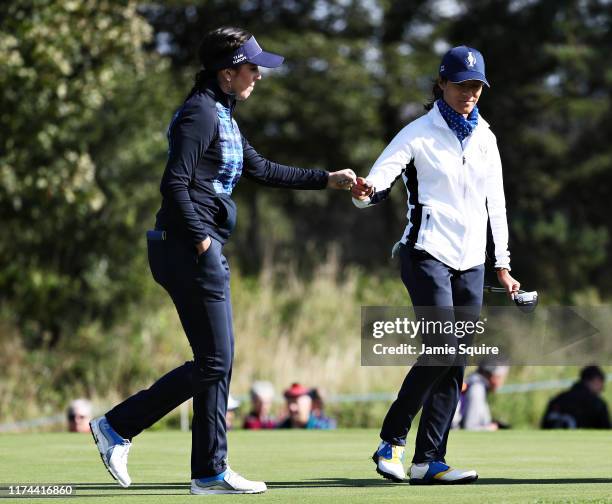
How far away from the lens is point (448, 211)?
6.36m

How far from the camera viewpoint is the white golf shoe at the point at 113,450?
6.15 m

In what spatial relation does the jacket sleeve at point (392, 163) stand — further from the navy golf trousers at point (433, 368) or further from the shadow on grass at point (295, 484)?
the shadow on grass at point (295, 484)

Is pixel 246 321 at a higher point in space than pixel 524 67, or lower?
lower

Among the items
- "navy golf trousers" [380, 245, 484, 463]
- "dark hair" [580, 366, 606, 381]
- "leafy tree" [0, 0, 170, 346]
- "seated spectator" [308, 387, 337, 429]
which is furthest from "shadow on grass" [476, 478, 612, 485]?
"leafy tree" [0, 0, 170, 346]

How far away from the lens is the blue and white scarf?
21.1ft

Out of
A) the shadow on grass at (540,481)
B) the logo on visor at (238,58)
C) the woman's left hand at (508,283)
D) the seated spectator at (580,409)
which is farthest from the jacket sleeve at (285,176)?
the seated spectator at (580,409)

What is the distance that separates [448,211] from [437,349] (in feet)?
2.09

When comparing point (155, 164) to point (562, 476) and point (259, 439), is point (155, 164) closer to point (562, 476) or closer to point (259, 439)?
point (259, 439)

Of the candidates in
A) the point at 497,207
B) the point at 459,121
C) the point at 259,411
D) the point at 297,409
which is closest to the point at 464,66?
the point at 459,121

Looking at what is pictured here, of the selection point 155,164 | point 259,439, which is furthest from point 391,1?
point 259,439

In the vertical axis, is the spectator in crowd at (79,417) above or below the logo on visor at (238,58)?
below

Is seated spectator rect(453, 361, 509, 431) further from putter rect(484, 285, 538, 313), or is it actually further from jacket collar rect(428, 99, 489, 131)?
jacket collar rect(428, 99, 489, 131)

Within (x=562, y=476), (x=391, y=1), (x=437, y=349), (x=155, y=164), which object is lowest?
(x=562, y=476)

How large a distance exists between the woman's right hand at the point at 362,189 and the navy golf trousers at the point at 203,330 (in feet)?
2.73
